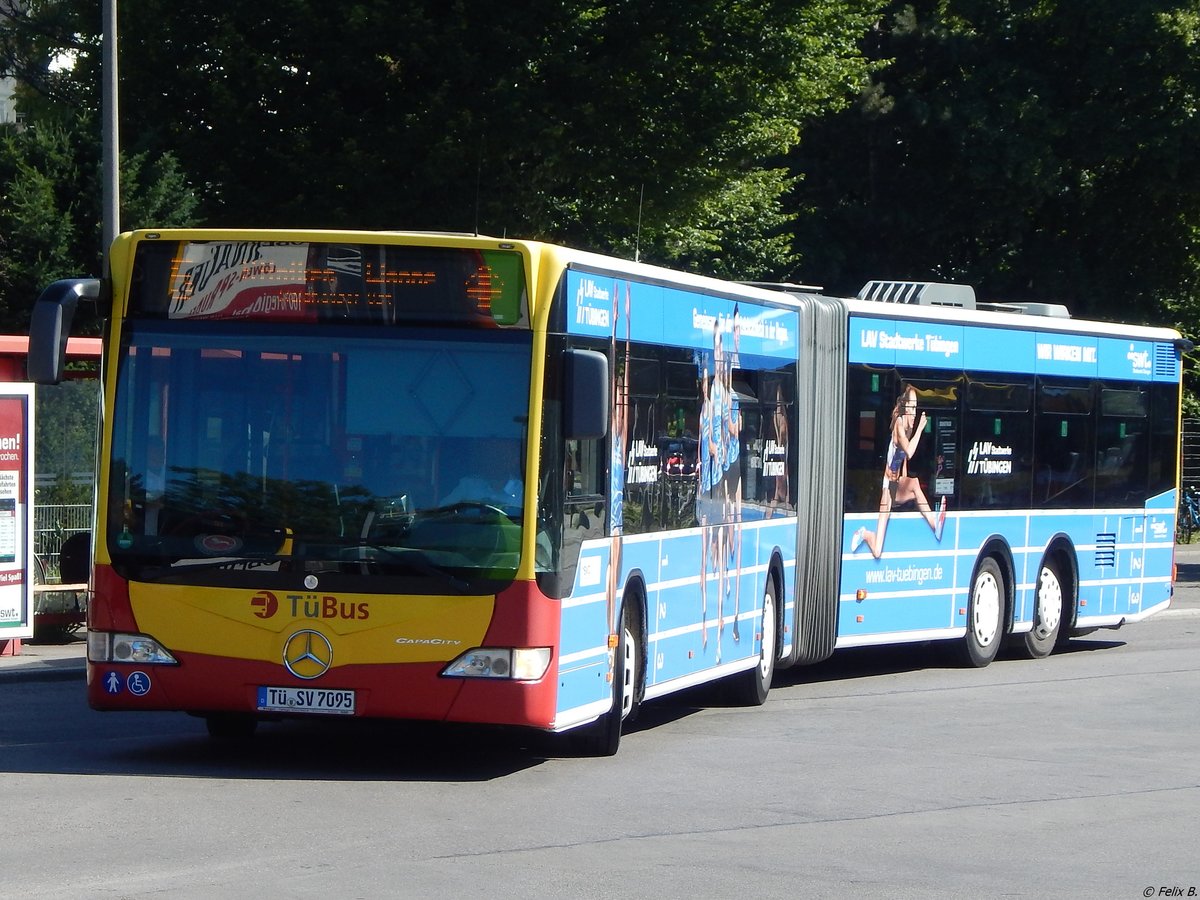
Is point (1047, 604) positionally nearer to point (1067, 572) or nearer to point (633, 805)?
point (1067, 572)

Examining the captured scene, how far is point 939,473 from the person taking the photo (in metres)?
16.9

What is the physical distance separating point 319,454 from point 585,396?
137 cm

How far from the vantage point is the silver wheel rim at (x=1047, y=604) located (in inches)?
730

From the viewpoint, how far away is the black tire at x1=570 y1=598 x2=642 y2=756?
438 inches

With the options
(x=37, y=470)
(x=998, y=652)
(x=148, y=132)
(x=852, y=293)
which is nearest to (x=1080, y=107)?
(x=852, y=293)

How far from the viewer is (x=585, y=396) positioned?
995 cm

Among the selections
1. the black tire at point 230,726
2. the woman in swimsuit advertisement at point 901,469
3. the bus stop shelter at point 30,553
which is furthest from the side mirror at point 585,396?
the bus stop shelter at point 30,553

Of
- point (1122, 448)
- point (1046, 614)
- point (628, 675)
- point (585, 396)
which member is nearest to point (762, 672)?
point (628, 675)

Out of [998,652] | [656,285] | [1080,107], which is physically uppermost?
[1080,107]

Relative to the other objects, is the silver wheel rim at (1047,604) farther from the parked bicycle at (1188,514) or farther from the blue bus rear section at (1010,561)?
the parked bicycle at (1188,514)

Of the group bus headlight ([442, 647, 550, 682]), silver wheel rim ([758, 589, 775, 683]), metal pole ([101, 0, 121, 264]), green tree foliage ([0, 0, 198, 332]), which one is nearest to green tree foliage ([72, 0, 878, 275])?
green tree foliage ([0, 0, 198, 332])

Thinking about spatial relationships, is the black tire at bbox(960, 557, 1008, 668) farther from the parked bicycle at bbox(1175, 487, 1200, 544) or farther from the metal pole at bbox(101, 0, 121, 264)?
the parked bicycle at bbox(1175, 487, 1200, 544)

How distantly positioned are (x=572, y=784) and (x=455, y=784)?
59cm

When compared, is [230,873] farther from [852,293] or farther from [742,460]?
[852,293]
